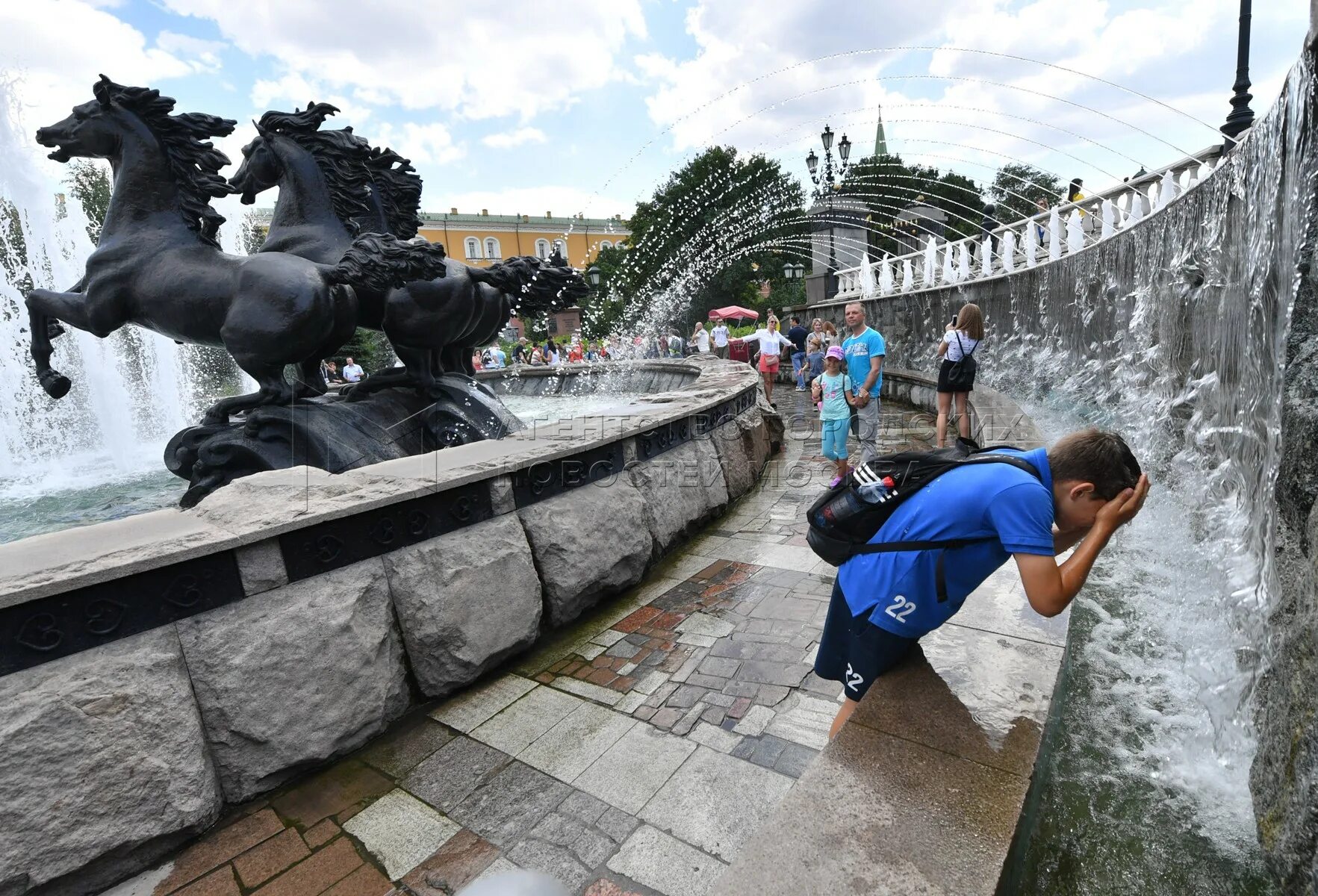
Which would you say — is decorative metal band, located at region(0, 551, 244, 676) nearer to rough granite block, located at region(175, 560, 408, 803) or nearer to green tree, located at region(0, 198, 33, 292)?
rough granite block, located at region(175, 560, 408, 803)

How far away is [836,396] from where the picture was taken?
5.43 meters

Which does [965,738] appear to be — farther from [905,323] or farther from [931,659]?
[905,323]

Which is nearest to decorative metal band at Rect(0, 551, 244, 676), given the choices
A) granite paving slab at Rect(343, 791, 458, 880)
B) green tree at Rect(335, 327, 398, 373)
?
granite paving slab at Rect(343, 791, 458, 880)

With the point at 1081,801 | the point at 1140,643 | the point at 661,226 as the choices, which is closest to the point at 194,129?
the point at 1081,801

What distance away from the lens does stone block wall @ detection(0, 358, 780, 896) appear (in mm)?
1869

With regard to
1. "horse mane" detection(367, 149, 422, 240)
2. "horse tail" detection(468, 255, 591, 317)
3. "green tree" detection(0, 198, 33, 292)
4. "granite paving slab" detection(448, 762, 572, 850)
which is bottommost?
"granite paving slab" detection(448, 762, 572, 850)

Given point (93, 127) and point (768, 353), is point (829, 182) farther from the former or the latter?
point (93, 127)

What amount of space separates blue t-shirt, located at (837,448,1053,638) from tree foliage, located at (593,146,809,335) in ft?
93.9

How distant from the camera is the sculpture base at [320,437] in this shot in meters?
3.95

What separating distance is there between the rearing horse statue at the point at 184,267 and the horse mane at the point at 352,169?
506 mm

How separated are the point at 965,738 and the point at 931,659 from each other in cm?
56

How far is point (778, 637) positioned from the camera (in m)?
3.31

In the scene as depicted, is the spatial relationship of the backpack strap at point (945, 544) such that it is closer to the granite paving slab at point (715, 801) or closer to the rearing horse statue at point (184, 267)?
the granite paving slab at point (715, 801)

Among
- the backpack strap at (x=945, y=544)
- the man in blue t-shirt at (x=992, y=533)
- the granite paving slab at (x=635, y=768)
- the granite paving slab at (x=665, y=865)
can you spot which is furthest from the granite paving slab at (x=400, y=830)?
the backpack strap at (x=945, y=544)
